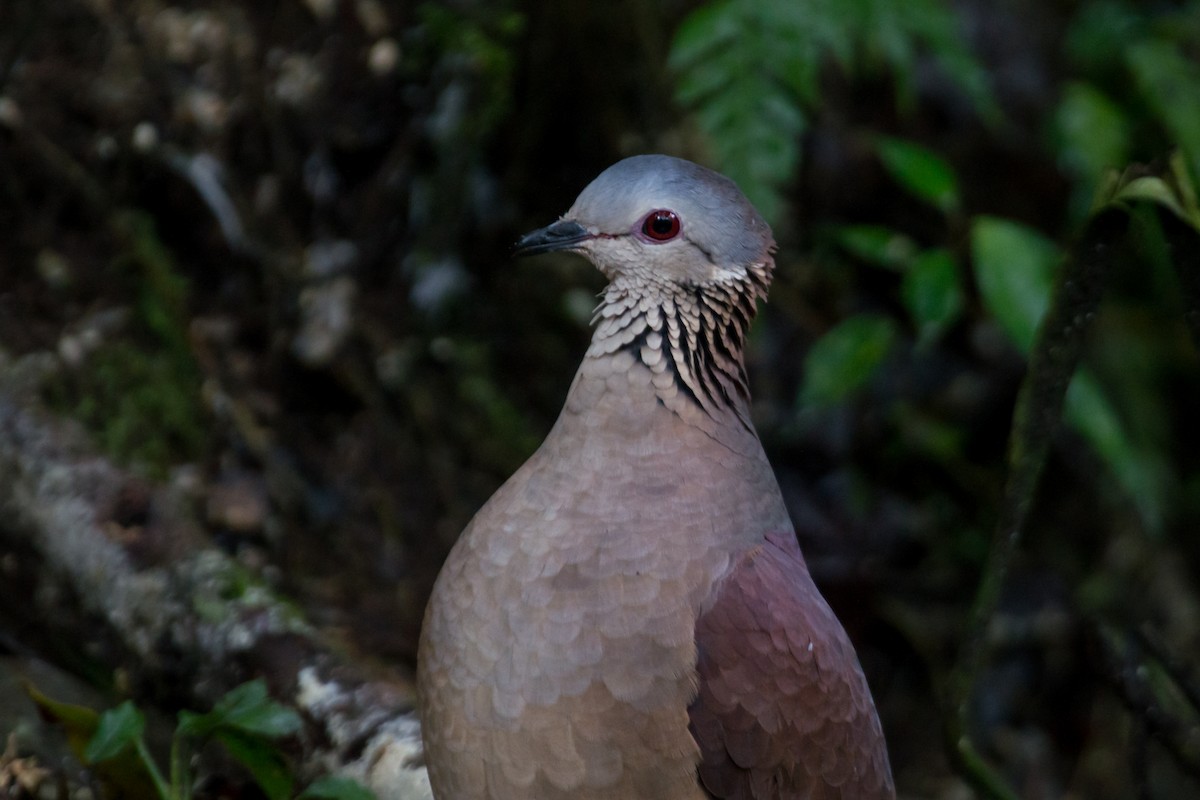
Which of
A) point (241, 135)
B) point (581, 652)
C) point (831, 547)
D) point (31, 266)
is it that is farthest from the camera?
point (831, 547)

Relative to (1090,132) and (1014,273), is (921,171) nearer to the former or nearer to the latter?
(1014,273)

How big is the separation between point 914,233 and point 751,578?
136 inches

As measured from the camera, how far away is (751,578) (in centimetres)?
240

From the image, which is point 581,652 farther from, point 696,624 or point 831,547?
point 831,547

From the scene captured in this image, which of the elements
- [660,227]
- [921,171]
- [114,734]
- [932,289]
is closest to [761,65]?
[921,171]

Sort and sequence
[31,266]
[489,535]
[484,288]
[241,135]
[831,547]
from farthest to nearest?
[831,547], [484,288], [241,135], [31,266], [489,535]

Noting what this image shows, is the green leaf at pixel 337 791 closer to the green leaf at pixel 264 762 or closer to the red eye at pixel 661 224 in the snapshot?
the green leaf at pixel 264 762

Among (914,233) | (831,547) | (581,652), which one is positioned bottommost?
(831,547)

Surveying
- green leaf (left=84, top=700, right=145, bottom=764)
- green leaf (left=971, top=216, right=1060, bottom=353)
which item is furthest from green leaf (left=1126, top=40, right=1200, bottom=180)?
green leaf (left=84, top=700, right=145, bottom=764)

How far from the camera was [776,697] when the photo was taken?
2377 mm

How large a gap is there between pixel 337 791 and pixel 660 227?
4.42ft

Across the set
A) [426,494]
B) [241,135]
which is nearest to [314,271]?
[241,135]

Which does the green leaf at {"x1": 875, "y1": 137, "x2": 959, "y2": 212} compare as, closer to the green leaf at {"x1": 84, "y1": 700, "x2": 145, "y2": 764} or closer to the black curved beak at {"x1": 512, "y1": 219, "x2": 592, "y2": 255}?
the black curved beak at {"x1": 512, "y1": 219, "x2": 592, "y2": 255}

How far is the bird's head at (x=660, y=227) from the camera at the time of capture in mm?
2467
